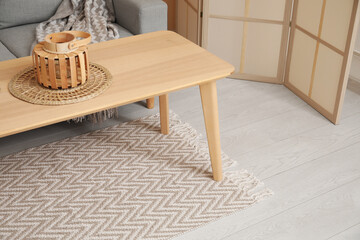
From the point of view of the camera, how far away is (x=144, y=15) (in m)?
2.48

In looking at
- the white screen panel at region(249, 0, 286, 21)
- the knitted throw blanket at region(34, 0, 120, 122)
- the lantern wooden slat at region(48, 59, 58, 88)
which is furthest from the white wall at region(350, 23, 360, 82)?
the lantern wooden slat at region(48, 59, 58, 88)

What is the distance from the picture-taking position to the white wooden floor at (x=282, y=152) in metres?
1.83

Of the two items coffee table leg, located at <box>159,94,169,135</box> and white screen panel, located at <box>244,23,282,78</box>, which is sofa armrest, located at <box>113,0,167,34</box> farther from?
white screen panel, located at <box>244,23,282,78</box>

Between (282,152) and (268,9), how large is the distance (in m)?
0.92

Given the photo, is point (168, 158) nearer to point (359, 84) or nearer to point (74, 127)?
point (74, 127)

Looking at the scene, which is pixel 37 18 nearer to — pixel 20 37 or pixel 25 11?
pixel 25 11

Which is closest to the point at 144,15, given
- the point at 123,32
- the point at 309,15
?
the point at 123,32

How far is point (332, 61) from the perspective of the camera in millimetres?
2432

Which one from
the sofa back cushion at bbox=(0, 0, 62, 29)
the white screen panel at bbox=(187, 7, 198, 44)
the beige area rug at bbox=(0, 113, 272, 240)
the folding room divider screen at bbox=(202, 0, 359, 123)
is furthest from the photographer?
the white screen panel at bbox=(187, 7, 198, 44)

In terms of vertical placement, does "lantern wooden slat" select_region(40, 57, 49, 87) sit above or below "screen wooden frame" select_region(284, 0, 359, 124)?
above

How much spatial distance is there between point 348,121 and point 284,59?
551 millimetres

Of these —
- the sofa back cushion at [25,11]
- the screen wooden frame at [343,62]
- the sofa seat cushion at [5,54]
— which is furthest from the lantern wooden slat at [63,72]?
the screen wooden frame at [343,62]

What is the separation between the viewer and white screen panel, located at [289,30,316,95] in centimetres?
261

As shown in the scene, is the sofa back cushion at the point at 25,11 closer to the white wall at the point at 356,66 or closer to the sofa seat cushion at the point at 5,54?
the sofa seat cushion at the point at 5,54
